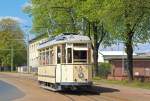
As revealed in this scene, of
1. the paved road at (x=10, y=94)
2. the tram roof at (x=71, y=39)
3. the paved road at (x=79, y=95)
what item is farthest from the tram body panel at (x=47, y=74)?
the paved road at (x=10, y=94)

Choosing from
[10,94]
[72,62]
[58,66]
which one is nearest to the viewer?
[72,62]

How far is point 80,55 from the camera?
29266 millimetres

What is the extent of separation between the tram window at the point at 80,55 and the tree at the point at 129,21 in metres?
7.54

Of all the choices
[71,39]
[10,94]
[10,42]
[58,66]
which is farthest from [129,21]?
[10,42]

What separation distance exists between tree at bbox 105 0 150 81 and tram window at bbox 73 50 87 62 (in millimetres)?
7542

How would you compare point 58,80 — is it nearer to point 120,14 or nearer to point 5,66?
point 120,14

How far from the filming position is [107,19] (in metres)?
40.0

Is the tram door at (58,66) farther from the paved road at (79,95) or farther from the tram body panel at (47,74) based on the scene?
the paved road at (79,95)

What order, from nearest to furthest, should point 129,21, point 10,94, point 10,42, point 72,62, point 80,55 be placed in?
point 72,62 → point 80,55 → point 10,94 → point 129,21 → point 10,42

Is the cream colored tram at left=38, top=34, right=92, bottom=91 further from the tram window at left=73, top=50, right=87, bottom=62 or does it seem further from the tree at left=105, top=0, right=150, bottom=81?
the tree at left=105, top=0, right=150, bottom=81

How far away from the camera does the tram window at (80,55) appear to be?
2905 centimetres

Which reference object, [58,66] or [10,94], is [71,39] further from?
[10,94]

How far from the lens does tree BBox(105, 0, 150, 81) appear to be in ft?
120

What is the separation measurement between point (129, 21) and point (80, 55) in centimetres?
1118
